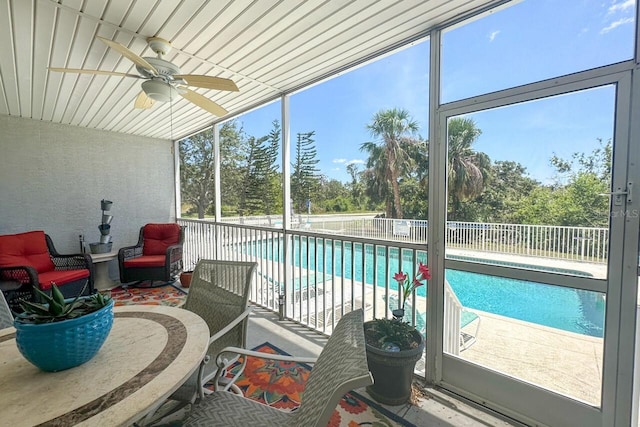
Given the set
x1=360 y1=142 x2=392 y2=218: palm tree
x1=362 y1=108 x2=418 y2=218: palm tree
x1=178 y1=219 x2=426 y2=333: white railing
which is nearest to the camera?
x1=178 y1=219 x2=426 y2=333: white railing

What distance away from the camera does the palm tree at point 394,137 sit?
10.2 m

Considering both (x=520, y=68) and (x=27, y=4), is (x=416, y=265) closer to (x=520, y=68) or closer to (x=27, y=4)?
(x=520, y=68)

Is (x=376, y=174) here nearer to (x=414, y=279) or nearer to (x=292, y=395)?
(x=414, y=279)

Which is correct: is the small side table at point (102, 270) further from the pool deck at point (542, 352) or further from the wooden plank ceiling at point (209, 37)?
the pool deck at point (542, 352)

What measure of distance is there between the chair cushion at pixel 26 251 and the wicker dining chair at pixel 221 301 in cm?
311

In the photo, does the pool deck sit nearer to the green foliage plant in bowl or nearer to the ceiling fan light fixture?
the green foliage plant in bowl

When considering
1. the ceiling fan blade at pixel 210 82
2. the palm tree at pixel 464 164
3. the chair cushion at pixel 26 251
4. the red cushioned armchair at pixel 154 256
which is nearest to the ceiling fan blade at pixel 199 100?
the ceiling fan blade at pixel 210 82

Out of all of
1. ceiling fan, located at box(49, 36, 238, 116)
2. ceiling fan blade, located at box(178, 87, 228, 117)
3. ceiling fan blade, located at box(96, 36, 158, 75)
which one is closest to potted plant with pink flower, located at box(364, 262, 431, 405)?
ceiling fan, located at box(49, 36, 238, 116)

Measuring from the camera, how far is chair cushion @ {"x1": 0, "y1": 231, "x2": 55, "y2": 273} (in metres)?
3.29

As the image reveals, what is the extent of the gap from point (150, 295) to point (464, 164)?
421 cm

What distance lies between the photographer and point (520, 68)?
167 cm

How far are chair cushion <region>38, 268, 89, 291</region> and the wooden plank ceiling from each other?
83.0 inches

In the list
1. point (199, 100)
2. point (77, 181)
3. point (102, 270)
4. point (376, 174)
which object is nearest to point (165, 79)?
point (199, 100)

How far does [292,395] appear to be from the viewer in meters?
1.89
